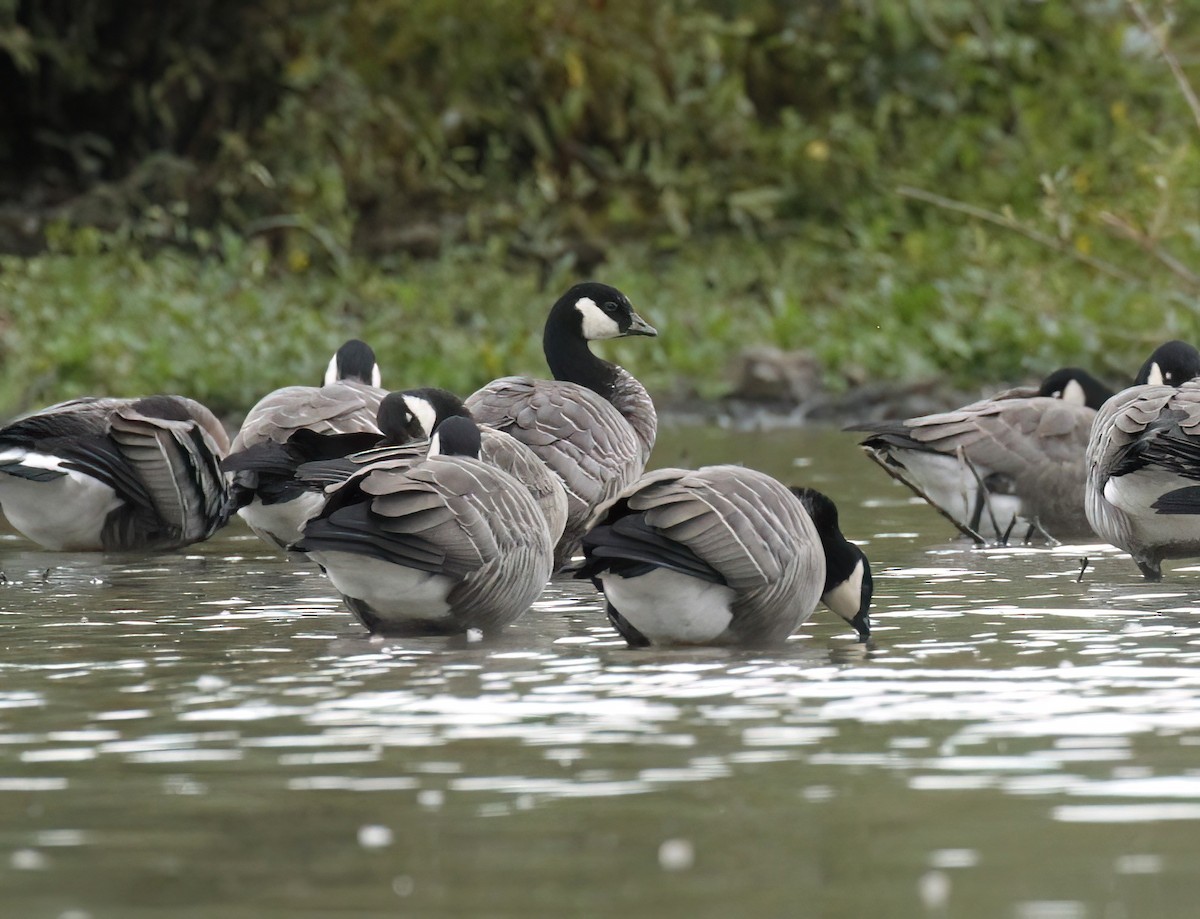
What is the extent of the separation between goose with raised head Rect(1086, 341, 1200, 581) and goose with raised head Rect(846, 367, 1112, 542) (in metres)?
1.27

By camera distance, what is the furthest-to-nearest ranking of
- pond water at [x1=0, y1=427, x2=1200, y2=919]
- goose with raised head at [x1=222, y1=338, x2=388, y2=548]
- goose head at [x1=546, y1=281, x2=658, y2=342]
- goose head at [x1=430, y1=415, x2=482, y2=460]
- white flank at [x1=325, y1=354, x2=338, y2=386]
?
white flank at [x1=325, y1=354, x2=338, y2=386]
goose head at [x1=546, y1=281, x2=658, y2=342]
goose with raised head at [x1=222, y1=338, x2=388, y2=548]
goose head at [x1=430, y1=415, x2=482, y2=460]
pond water at [x1=0, y1=427, x2=1200, y2=919]

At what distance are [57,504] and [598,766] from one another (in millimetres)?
5472

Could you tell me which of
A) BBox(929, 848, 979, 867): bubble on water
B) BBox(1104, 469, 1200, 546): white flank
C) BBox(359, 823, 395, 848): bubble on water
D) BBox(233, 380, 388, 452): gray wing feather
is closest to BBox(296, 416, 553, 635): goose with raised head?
BBox(233, 380, 388, 452): gray wing feather

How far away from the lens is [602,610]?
27.6 ft

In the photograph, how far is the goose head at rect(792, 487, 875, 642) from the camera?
24.2 feet

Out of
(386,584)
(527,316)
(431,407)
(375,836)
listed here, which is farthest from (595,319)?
(527,316)

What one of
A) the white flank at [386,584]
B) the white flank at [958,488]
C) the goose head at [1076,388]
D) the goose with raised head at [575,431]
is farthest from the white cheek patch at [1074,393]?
the white flank at [386,584]

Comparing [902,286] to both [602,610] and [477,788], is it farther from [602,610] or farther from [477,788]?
[477,788]

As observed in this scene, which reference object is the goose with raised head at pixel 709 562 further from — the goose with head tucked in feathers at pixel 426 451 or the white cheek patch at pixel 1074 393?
the white cheek patch at pixel 1074 393

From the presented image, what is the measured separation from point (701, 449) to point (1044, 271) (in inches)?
230

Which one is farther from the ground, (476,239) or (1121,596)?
(476,239)

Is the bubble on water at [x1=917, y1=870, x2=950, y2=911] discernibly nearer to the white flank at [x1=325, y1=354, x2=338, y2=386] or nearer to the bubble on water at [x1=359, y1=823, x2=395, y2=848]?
the bubble on water at [x1=359, y1=823, x2=395, y2=848]

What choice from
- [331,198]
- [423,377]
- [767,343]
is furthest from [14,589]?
[331,198]

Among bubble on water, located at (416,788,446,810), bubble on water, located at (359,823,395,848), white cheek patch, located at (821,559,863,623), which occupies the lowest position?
bubble on water, located at (359,823,395,848)
